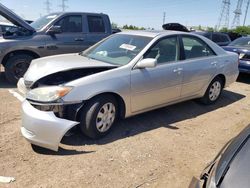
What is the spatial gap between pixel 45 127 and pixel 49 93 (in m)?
0.43

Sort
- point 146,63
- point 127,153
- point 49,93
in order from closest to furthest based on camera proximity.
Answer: point 49,93 → point 127,153 → point 146,63

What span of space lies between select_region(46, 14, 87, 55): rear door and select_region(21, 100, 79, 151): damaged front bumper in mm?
3902

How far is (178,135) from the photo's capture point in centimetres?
404

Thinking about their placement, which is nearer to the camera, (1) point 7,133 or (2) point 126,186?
(2) point 126,186

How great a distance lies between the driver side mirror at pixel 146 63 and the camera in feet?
12.5

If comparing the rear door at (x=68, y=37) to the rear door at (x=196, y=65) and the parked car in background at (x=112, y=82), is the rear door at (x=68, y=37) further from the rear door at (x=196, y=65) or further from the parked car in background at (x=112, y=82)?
the rear door at (x=196, y=65)

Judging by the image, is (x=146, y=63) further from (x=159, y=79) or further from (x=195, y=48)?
(x=195, y=48)

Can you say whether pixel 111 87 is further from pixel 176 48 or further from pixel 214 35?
pixel 214 35

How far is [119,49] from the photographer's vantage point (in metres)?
4.37

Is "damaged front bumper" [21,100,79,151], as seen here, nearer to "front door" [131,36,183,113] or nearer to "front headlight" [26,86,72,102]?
"front headlight" [26,86,72,102]

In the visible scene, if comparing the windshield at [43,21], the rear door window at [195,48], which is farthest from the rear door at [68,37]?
the rear door window at [195,48]

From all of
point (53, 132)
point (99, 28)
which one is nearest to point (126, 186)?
point (53, 132)

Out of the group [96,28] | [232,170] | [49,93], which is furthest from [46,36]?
[232,170]

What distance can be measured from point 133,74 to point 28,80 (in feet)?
4.91
